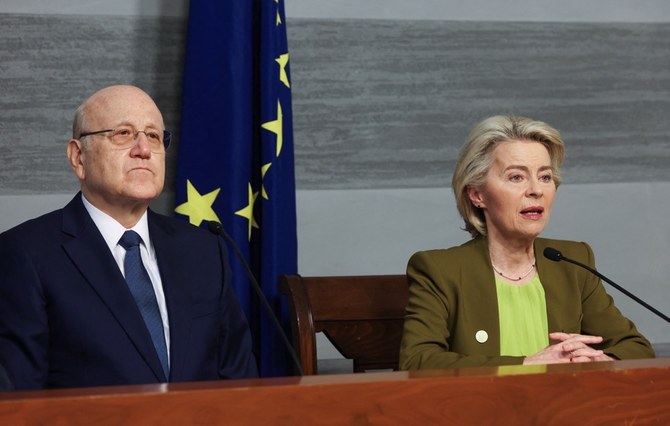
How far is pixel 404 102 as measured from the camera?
3910 mm

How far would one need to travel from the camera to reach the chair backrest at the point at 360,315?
321 cm

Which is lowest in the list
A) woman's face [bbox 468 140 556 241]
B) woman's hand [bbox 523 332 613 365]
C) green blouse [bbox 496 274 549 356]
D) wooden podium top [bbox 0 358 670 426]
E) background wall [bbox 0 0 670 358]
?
wooden podium top [bbox 0 358 670 426]

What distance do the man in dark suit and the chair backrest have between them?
0.64 meters

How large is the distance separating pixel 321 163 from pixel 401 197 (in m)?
0.34

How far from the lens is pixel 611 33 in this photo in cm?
410

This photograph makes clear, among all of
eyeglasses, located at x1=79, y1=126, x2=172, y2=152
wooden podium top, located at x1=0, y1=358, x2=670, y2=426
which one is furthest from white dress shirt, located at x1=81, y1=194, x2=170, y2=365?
wooden podium top, located at x1=0, y1=358, x2=670, y2=426

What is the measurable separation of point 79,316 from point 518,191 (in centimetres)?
131

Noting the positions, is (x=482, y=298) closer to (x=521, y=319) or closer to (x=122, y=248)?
(x=521, y=319)

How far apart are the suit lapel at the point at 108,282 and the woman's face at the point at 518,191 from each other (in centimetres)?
113

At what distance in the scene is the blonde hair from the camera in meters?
2.96

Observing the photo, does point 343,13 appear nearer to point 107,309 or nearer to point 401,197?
point 401,197

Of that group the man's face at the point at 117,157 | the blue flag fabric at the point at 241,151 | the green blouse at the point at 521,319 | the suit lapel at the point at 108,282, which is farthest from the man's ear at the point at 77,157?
the green blouse at the point at 521,319

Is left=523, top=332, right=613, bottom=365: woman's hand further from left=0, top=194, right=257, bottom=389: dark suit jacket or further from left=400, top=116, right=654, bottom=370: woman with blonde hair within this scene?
left=0, top=194, right=257, bottom=389: dark suit jacket

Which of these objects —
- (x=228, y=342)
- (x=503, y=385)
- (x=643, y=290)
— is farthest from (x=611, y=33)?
(x=503, y=385)
